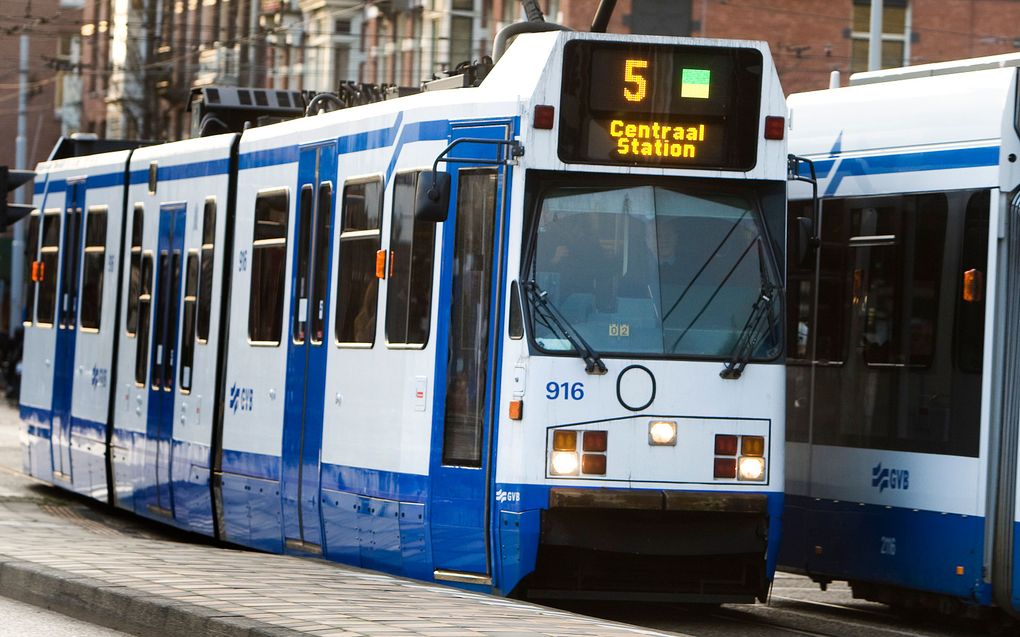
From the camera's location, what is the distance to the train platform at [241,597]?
840 cm

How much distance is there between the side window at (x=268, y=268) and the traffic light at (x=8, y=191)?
334cm

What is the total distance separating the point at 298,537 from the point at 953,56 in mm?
37314

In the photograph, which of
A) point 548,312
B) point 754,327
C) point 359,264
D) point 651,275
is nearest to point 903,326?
point 754,327

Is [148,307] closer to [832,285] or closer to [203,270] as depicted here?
[203,270]

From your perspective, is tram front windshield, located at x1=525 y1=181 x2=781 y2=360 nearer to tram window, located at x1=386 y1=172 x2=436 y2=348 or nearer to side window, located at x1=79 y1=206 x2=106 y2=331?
tram window, located at x1=386 y1=172 x2=436 y2=348

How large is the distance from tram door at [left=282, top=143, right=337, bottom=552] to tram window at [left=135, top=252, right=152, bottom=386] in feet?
12.1

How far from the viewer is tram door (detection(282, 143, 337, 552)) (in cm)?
1296

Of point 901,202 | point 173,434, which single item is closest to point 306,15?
point 173,434

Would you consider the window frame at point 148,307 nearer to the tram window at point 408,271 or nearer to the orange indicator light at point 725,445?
the tram window at point 408,271

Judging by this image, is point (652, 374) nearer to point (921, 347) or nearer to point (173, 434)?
point (921, 347)

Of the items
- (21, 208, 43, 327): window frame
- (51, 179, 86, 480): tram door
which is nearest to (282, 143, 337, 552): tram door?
(51, 179, 86, 480): tram door

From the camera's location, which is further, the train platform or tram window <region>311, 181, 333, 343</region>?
tram window <region>311, 181, 333, 343</region>

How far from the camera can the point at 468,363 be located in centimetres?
1113

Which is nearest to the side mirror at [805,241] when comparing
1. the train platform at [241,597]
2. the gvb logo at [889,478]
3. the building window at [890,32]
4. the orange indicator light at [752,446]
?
the orange indicator light at [752,446]
